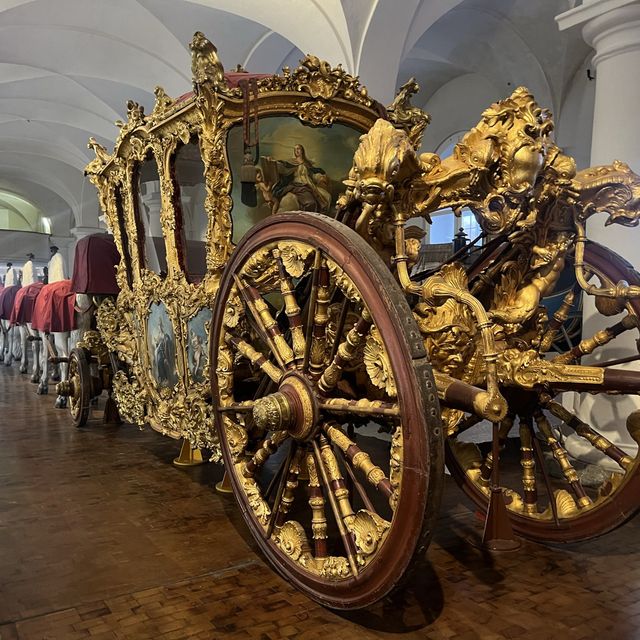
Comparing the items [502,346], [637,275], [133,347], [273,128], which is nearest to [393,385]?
[502,346]

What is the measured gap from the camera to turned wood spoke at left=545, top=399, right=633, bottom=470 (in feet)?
7.23

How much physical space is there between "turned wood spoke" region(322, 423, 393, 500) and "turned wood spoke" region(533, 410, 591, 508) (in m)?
0.91

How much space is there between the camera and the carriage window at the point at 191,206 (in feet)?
9.68

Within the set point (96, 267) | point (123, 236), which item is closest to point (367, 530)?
point (123, 236)

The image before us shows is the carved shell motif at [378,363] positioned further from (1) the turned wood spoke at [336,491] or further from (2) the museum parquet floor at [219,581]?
(2) the museum parquet floor at [219,581]

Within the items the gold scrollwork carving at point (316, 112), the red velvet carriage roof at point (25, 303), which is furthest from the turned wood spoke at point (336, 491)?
the red velvet carriage roof at point (25, 303)

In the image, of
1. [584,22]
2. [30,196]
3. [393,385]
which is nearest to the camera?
[393,385]

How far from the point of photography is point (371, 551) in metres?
1.62

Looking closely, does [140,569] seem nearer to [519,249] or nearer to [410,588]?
[410,588]

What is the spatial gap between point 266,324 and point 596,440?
4.09ft

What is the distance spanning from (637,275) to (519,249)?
18.7 inches

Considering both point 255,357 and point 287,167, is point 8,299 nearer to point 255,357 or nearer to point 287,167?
point 287,167

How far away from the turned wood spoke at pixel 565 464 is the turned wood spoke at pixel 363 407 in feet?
3.16

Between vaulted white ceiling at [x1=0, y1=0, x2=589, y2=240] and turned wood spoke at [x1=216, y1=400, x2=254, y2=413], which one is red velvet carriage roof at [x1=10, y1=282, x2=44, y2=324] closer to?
vaulted white ceiling at [x1=0, y1=0, x2=589, y2=240]
